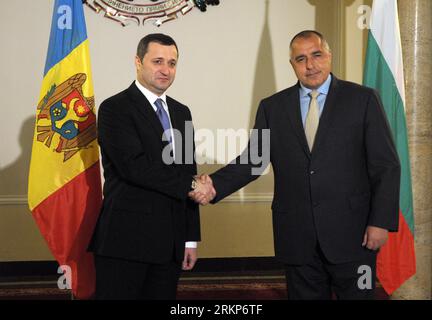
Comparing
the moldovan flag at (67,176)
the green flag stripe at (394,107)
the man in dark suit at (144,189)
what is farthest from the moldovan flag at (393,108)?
the moldovan flag at (67,176)

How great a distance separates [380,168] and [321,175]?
0.25 meters

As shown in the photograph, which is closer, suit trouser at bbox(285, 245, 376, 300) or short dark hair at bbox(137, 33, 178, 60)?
suit trouser at bbox(285, 245, 376, 300)

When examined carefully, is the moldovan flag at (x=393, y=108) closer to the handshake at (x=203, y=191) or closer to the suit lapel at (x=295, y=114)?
the suit lapel at (x=295, y=114)

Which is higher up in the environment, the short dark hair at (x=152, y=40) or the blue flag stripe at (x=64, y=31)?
the blue flag stripe at (x=64, y=31)

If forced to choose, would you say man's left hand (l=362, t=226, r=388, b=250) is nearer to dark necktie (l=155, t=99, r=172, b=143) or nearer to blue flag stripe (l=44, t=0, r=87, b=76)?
dark necktie (l=155, t=99, r=172, b=143)

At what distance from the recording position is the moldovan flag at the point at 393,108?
329cm

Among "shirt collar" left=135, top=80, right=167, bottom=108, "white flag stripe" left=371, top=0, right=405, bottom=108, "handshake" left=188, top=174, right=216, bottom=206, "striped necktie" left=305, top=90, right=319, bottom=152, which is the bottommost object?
"handshake" left=188, top=174, right=216, bottom=206

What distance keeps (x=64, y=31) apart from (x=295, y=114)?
1511mm

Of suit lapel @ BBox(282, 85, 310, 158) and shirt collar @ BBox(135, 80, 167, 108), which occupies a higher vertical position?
shirt collar @ BBox(135, 80, 167, 108)

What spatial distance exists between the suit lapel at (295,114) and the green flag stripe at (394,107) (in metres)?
1.02

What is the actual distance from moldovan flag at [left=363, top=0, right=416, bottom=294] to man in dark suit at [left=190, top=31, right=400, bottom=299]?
2.89 ft

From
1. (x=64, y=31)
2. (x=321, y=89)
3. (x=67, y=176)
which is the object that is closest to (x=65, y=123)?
(x=67, y=176)

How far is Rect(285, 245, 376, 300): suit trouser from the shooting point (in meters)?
2.44

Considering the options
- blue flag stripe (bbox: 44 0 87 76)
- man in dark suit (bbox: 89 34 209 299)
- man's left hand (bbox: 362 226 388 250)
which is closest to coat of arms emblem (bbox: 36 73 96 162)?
blue flag stripe (bbox: 44 0 87 76)
